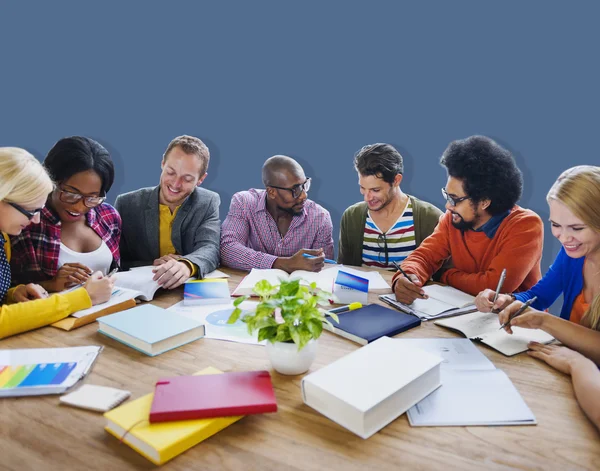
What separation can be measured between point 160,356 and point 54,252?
0.84 m

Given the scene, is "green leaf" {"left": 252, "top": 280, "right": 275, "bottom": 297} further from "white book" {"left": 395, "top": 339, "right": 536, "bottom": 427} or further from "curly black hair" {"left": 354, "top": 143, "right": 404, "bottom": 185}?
"curly black hair" {"left": 354, "top": 143, "right": 404, "bottom": 185}

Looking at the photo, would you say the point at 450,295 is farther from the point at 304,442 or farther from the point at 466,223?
the point at 304,442

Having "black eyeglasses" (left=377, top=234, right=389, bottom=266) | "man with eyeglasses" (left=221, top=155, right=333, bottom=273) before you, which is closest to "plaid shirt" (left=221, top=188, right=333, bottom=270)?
"man with eyeglasses" (left=221, top=155, right=333, bottom=273)

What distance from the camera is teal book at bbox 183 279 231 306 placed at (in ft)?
5.27

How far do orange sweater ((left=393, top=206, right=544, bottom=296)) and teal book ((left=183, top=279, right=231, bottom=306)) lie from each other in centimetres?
65

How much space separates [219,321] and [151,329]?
0.22 meters

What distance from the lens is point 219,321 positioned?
4.75 ft

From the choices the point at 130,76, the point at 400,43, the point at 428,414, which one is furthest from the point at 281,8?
the point at 428,414

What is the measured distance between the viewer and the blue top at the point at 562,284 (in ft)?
4.98

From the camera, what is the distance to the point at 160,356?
1.22m

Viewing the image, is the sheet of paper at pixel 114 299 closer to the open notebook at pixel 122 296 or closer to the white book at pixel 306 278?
the open notebook at pixel 122 296

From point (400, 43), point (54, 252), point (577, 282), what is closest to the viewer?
point (577, 282)

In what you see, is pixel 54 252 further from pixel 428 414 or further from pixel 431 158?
pixel 431 158

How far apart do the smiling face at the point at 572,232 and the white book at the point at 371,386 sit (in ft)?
2.23
